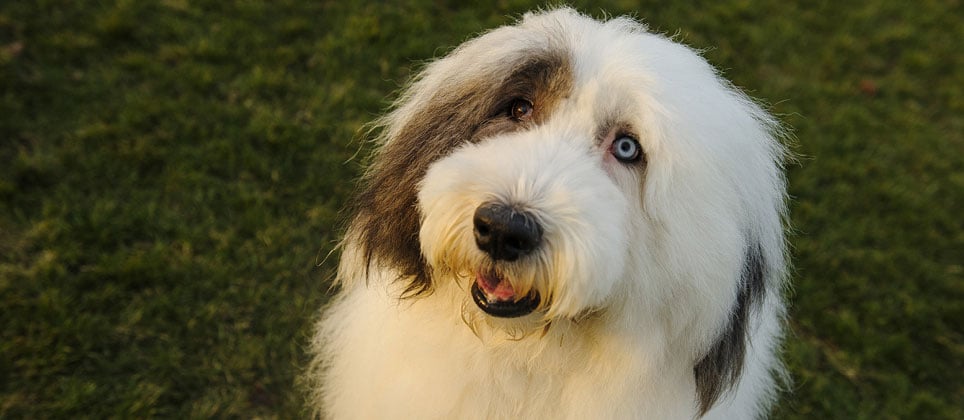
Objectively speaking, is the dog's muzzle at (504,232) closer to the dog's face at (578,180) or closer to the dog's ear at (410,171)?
the dog's face at (578,180)

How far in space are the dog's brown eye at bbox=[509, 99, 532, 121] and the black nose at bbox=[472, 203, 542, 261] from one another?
423mm

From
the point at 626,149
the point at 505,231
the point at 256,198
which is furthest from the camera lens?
the point at 256,198

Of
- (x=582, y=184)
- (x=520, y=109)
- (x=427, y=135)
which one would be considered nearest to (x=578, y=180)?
(x=582, y=184)

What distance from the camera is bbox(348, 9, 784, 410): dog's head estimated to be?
1.56m

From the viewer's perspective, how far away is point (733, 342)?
1934 millimetres

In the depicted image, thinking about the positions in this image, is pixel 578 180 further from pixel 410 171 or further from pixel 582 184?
pixel 410 171

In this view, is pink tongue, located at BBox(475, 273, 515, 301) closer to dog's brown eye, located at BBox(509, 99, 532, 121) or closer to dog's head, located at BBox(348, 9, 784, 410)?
dog's head, located at BBox(348, 9, 784, 410)

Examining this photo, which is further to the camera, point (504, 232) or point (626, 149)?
point (626, 149)

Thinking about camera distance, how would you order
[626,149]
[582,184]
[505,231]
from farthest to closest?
[626,149], [582,184], [505,231]

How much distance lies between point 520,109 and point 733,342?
2.71 ft

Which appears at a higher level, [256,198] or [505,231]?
[505,231]

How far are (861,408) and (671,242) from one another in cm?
225

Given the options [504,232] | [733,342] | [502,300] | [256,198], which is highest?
[504,232]

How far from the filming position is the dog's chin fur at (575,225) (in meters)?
1.59
